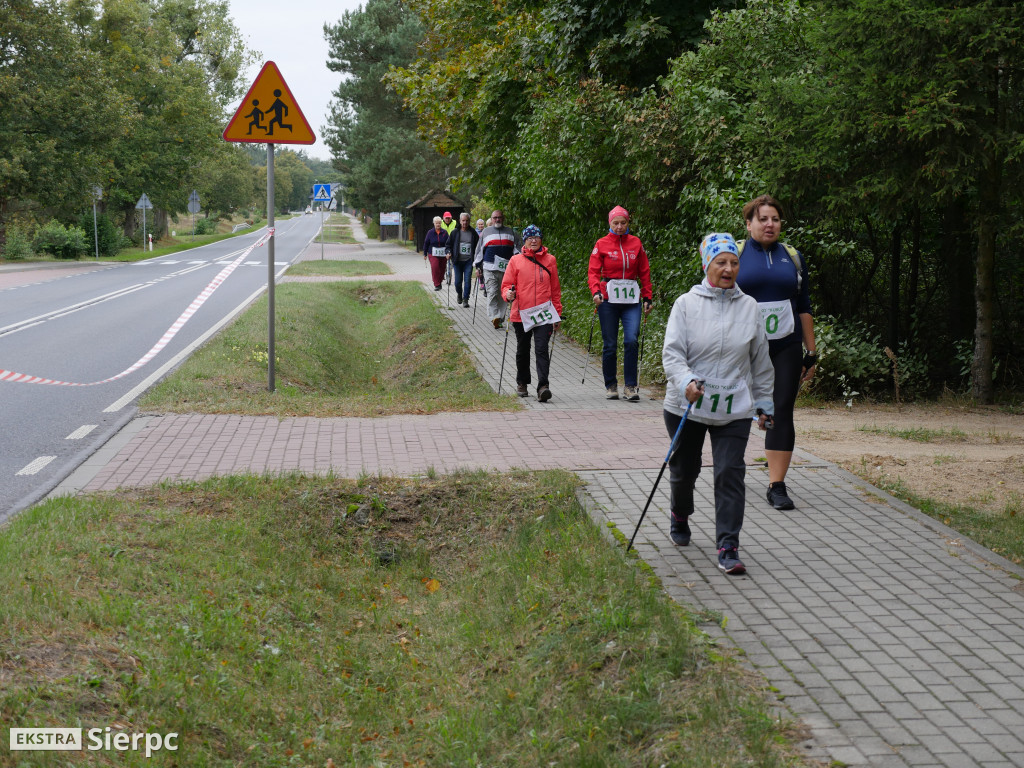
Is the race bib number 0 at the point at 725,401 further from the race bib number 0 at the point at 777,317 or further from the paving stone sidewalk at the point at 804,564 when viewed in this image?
the race bib number 0 at the point at 777,317

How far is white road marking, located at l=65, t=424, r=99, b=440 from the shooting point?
29.4ft

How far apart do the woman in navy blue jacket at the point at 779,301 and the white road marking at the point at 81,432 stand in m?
5.88

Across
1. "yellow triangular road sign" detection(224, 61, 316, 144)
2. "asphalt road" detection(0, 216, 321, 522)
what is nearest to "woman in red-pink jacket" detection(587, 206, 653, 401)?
"yellow triangular road sign" detection(224, 61, 316, 144)

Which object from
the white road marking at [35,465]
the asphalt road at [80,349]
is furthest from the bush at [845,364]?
the white road marking at [35,465]

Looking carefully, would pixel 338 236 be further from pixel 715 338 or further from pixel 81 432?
pixel 715 338

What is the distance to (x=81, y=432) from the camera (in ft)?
30.0

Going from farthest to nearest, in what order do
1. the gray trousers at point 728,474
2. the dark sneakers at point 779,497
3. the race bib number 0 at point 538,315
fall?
1. the race bib number 0 at point 538,315
2. the dark sneakers at point 779,497
3. the gray trousers at point 728,474

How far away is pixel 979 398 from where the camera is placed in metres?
11.8

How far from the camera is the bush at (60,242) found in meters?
46.2

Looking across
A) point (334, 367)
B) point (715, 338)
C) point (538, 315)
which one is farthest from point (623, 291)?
point (334, 367)

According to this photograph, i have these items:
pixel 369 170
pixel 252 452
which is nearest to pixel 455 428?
pixel 252 452

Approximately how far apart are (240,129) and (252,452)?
387 centimetres

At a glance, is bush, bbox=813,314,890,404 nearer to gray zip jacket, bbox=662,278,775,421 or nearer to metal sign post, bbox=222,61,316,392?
metal sign post, bbox=222,61,316,392

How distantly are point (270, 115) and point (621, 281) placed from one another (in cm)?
399
